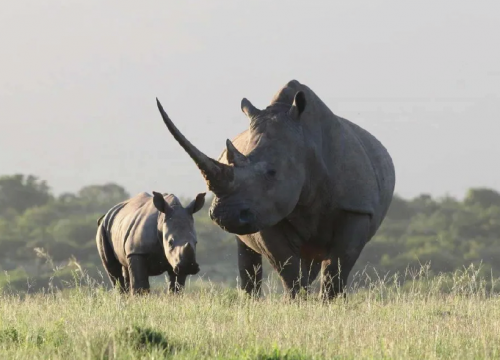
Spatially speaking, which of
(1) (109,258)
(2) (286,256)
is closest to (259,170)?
(2) (286,256)

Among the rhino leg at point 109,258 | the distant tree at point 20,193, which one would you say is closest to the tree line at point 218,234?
the distant tree at point 20,193

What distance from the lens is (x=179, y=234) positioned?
13906mm

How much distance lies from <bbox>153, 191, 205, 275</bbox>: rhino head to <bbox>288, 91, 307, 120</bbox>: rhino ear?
2617mm

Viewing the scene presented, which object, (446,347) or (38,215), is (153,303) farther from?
(38,215)

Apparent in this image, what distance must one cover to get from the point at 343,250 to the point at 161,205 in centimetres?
316

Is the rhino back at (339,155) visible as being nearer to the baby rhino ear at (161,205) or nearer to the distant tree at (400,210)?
the baby rhino ear at (161,205)

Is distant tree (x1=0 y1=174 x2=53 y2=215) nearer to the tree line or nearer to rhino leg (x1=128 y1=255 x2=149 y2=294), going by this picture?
the tree line

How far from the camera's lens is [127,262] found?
48.8 feet

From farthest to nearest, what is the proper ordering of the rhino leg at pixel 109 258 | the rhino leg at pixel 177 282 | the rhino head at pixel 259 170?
the rhino leg at pixel 109 258, the rhino leg at pixel 177 282, the rhino head at pixel 259 170

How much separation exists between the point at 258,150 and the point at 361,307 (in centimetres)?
178

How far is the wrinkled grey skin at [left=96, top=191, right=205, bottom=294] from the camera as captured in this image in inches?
541

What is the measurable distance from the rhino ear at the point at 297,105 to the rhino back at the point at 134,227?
364 centimetres

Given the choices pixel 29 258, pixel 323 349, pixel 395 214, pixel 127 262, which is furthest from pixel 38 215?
pixel 323 349

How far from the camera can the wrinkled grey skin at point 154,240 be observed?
13742mm
